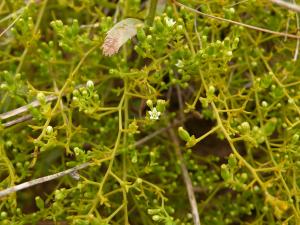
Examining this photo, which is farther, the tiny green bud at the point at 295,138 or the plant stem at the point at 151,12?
the plant stem at the point at 151,12

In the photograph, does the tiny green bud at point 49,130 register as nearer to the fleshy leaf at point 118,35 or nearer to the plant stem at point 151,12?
the fleshy leaf at point 118,35

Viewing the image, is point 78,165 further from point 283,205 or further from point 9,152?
point 283,205

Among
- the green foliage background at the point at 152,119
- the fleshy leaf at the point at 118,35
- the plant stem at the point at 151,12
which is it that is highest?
the plant stem at the point at 151,12

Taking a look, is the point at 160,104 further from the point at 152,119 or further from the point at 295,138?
the point at 295,138

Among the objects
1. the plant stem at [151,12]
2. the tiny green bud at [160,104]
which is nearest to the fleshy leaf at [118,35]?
the plant stem at [151,12]

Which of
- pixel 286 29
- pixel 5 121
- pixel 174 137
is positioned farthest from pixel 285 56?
pixel 5 121

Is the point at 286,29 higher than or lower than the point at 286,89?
higher

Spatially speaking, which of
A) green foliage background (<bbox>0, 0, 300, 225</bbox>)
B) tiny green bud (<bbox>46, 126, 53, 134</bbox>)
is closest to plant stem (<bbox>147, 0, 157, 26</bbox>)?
green foliage background (<bbox>0, 0, 300, 225</bbox>)
